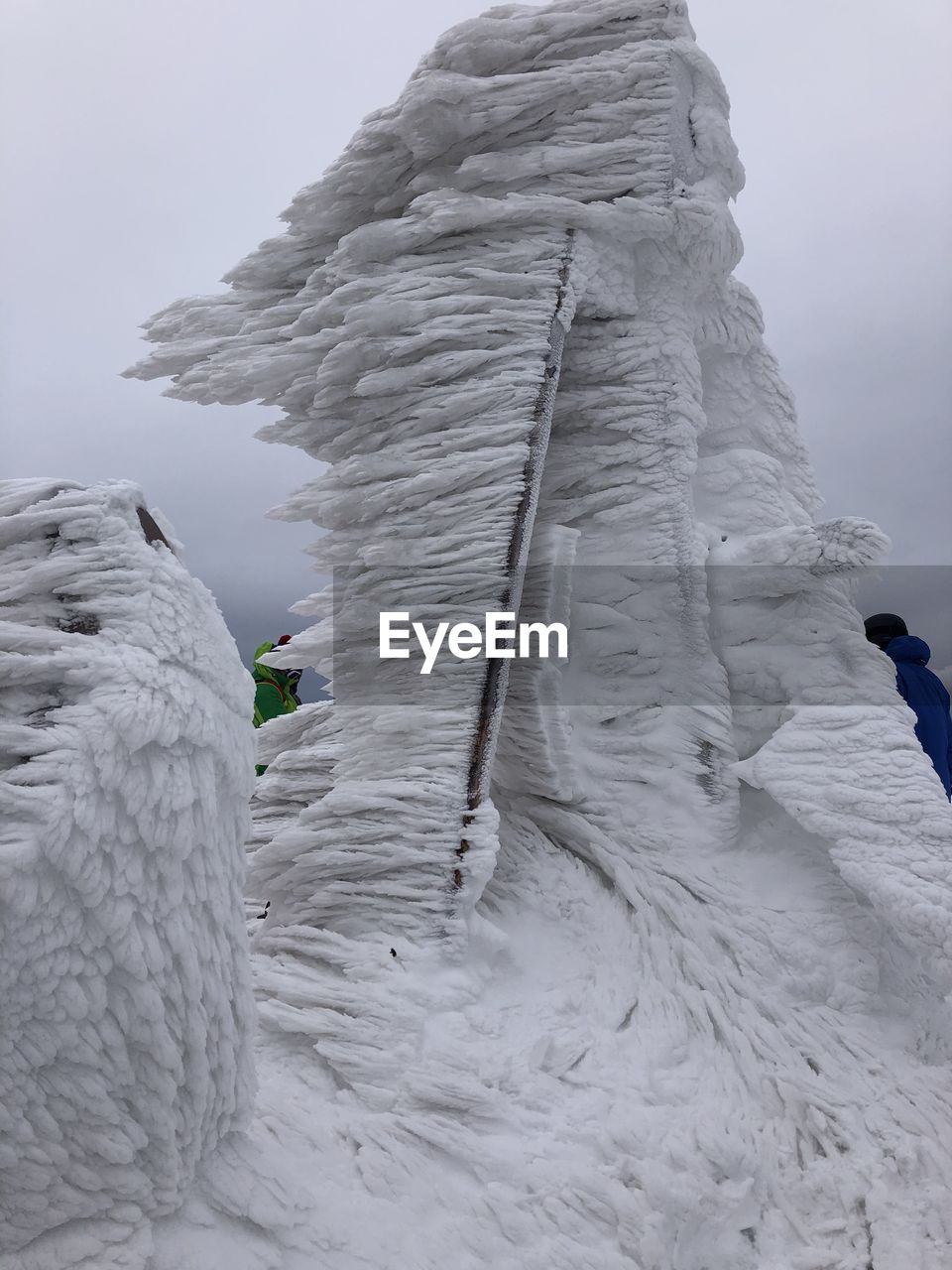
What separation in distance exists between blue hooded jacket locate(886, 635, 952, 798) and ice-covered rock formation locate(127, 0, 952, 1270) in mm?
509

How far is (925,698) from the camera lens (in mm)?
2160

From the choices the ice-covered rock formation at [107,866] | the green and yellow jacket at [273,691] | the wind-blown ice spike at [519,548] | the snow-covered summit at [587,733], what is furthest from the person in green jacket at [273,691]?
the ice-covered rock formation at [107,866]

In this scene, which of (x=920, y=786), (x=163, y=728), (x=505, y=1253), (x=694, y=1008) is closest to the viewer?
(x=163, y=728)

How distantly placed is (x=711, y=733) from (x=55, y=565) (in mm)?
1246

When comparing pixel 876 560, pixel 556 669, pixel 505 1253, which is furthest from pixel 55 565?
pixel 876 560

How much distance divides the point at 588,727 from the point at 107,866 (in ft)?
3.76

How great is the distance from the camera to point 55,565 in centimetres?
71

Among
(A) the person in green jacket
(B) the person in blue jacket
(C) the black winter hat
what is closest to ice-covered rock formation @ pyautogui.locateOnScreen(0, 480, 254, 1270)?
(B) the person in blue jacket

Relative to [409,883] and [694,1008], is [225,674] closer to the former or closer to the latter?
[409,883]

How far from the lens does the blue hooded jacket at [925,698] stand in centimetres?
215

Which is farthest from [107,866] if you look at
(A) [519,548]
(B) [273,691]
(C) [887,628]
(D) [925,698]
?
(B) [273,691]

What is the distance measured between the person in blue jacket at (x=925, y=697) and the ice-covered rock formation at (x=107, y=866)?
1.75 meters

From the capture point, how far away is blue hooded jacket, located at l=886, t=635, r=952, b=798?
7.06 feet

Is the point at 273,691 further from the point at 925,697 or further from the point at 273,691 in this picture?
the point at 925,697
